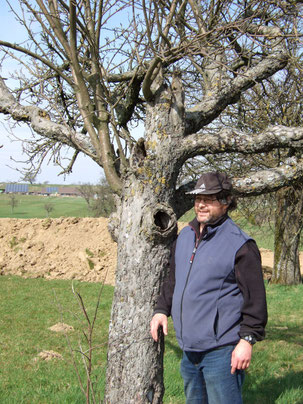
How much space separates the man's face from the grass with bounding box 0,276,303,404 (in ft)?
3.32

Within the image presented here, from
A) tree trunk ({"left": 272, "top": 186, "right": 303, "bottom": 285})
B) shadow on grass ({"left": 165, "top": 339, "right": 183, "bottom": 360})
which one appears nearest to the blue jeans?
shadow on grass ({"left": 165, "top": 339, "right": 183, "bottom": 360})

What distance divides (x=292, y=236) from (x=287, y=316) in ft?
8.87

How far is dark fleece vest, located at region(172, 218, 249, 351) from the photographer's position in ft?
7.92

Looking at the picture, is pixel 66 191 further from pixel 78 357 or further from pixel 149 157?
pixel 149 157

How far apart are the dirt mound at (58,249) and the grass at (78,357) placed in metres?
3.12

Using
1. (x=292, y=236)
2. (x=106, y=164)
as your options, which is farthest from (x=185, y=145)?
(x=292, y=236)

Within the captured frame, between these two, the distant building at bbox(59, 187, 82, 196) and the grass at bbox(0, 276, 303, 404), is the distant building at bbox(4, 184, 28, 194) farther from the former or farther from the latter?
the grass at bbox(0, 276, 303, 404)

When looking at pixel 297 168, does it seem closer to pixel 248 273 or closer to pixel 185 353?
pixel 248 273

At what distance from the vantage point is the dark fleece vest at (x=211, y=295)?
2.41 metres

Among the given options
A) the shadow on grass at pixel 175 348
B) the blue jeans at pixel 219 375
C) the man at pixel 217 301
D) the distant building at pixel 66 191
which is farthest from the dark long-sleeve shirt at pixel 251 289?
the distant building at pixel 66 191

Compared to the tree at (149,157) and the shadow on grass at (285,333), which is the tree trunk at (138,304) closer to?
the tree at (149,157)

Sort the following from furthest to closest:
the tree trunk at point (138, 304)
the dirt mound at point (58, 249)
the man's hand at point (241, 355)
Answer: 1. the dirt mound at point (58, 249)
2. the tree trunk at point (138, 304)
3. the man's hand at point (241, 355)

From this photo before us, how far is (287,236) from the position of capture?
33.6ft

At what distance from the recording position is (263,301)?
2.33 metres
